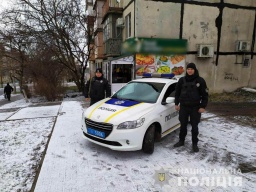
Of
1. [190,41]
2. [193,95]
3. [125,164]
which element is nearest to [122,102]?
[125,164]

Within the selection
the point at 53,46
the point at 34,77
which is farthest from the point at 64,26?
the point at 34,77

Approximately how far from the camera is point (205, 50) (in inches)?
470

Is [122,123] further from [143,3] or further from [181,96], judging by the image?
[143,3]

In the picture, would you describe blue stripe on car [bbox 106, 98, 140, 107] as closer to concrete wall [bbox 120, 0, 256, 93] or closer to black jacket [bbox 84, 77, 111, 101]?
A: black jacket [bbox 84, 77, 111, 101]

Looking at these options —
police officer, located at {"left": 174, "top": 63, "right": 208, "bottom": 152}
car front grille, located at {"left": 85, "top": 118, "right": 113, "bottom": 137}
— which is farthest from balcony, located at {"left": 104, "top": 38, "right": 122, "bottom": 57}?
car front grille, located at {"left": 85, "top": 118, "right": 113, "bottom": 137}

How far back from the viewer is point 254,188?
306 cm

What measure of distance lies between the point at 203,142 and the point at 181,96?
139cm

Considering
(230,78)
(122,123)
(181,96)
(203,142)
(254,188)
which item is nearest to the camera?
(254,188)

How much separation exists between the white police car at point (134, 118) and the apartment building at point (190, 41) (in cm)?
659

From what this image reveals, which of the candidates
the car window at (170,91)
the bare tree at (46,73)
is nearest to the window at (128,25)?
the bare tree at (46,73)

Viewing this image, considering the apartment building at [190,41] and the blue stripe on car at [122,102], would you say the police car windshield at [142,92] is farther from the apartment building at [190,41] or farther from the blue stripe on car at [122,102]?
the apartment building at [190,41]

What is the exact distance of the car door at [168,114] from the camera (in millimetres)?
4434

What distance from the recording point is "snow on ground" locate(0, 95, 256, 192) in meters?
3.10

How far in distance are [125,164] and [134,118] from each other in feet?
2.78
